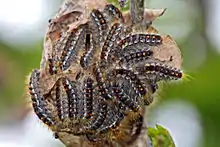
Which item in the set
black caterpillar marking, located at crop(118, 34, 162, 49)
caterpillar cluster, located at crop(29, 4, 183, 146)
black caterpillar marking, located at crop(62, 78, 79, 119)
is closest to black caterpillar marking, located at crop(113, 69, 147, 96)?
caterpillar cluster, located at crop(29, 4, 183, 146)

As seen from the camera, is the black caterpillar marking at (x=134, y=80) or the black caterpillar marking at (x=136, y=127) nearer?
the black caterpillar marking at (x=134, y=80)

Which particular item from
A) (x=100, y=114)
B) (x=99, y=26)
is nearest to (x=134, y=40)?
(x=99, y=26)

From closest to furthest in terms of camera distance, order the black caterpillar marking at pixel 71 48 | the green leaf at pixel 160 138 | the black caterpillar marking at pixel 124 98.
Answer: the black caterpillar marking at pixel 124 98
the black caterpillar marking at pixel 71 48
the green leaf at pixel 160 138

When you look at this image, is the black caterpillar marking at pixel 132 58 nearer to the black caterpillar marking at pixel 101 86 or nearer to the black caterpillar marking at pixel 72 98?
the black caterpillar marking at pixel 101 86

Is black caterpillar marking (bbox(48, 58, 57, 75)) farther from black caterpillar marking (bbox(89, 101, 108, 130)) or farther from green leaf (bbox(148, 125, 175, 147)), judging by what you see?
green leaf (bbox(148, 125, 175, 147))

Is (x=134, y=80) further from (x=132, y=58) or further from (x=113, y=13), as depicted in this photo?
(x=113, y=13)

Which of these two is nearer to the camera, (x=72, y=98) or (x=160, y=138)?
(x=72, y=98)

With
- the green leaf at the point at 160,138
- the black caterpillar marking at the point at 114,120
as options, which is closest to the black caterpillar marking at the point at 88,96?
the black caterpillar marking at the point at 114,120
